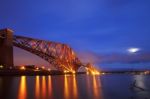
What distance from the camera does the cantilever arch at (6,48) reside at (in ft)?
350

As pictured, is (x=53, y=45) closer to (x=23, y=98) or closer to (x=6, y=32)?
(x=6, y=32)

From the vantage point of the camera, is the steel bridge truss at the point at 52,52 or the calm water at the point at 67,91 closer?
the calm water at the point at 67,91

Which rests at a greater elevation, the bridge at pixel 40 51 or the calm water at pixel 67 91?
the bridge at pixel 40 51

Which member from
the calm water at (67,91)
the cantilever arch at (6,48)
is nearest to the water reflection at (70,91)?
the calm water at (67,91)

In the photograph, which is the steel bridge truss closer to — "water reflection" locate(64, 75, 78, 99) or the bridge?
the bridge

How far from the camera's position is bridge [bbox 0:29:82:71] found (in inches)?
4301

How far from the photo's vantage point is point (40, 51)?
141250 millimetres

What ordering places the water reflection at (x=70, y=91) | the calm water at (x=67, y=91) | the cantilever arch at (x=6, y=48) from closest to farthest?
1. the calm water at (x=67, y=91)
2. the water reflection at (x=70, y=91)
3. the cantilever arch at (x=6, y=48)

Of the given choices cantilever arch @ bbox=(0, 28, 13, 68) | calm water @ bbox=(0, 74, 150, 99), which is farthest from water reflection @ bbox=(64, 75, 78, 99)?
cantilever arch @ bbox=(0, 28, 13, 68)

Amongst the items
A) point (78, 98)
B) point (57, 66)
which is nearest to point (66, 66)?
point (57, 66)

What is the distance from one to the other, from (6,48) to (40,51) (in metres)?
33.5

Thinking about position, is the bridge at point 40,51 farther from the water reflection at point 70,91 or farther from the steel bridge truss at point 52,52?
the water reflection at point 70,91

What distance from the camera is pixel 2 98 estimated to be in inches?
1063

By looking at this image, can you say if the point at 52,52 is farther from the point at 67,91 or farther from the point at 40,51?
the point at 67,91
